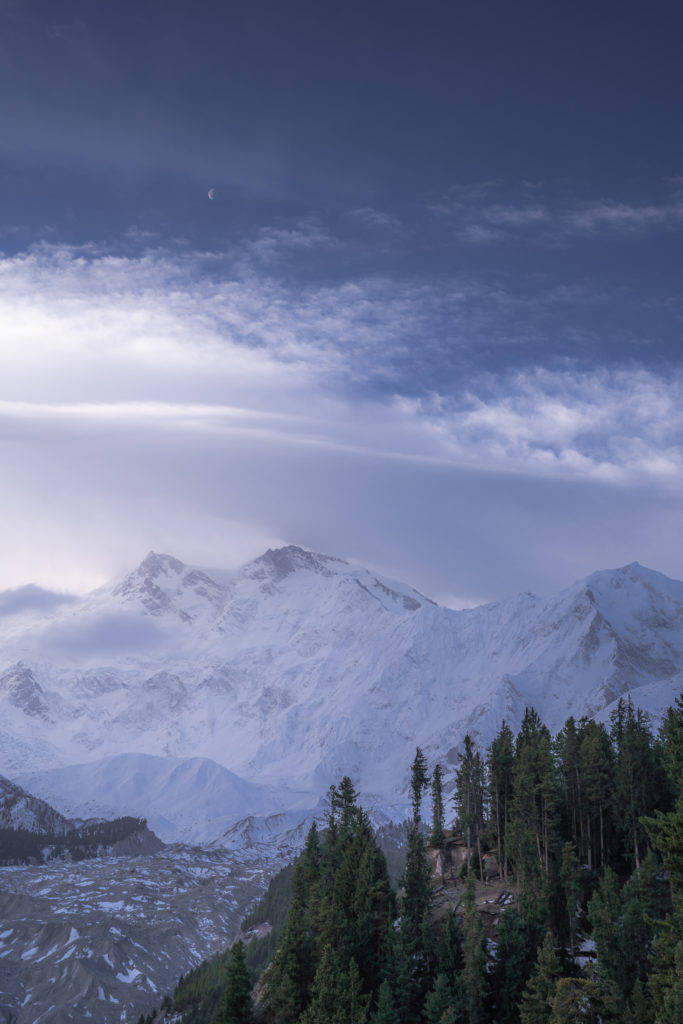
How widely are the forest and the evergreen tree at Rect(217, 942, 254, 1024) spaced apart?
12 centimetres

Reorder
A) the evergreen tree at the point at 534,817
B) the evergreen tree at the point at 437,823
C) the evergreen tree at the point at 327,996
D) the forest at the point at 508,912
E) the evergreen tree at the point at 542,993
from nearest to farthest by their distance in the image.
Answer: the evergreen tree at the point at 542,993, the forest at the point at 508,912, the evergreen tree at the point at 327,996, the evergreen tree at the point at 534,817, the evergreen tree at the point at 437,823

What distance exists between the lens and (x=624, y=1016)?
58812 mm

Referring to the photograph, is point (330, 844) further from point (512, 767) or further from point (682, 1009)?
point (682, 1009)

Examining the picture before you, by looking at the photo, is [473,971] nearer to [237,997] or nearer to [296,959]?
[296,959]

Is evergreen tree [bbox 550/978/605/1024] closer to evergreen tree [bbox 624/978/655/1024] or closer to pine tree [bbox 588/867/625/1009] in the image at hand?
pine tree [bbox 588/867/625/1009]

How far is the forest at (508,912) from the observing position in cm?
6519

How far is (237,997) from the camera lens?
80.3 metres

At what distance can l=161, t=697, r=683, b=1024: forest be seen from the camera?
65188 millimetres

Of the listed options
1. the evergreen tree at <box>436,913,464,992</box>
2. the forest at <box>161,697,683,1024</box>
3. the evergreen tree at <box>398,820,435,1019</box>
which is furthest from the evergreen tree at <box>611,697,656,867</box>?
the evergreen tree at <box>398,820,435,1019</box>

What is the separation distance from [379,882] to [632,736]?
3128 centimetres

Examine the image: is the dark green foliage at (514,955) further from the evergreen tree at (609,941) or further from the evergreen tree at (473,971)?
the evergreen tree at (609,941)

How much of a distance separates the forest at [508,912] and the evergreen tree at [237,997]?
12 centimetres

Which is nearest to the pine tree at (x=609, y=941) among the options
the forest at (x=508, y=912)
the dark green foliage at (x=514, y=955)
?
the forest at (x=508, y=912)

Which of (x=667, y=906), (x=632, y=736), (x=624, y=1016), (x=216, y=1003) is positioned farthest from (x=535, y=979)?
(x=216, y=1003)
